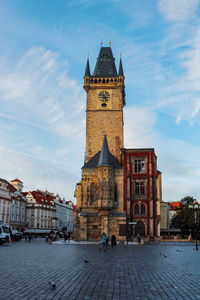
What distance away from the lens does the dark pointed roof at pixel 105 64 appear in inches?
2630

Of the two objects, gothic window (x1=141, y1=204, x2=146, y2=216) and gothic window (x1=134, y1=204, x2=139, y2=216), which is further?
gothic window (x1=134, y1=204, x2=139, y2=216)

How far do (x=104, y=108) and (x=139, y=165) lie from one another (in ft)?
48.1

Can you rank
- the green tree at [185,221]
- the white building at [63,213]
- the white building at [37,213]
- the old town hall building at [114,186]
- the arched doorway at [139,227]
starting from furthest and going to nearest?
the white building at [63,213] < the white building at [37,213] < the green tree at [185,221] < the arched doorway at [139,227] < the old town hall building at [114,186]

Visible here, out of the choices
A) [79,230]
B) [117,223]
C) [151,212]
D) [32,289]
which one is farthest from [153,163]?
[32,289]

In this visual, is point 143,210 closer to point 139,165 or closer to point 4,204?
point 139,165

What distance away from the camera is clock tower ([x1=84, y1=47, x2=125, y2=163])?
62.6m

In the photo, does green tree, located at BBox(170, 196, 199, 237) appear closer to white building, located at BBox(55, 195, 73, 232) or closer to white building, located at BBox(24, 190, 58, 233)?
white building, located at BBox(24, 190, 58, 233)

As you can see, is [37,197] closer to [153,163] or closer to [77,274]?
[153,163]

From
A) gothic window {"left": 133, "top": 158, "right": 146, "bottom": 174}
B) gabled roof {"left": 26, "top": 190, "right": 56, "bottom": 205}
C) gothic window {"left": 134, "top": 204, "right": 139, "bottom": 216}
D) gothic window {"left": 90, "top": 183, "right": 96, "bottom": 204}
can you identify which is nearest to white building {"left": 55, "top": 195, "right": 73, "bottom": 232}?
gabled roof {"left": 26, "top": 190, "right": 56, "bottom": 205}

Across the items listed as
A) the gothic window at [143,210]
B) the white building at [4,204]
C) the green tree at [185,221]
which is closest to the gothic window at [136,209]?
the gothic window at [143,210]

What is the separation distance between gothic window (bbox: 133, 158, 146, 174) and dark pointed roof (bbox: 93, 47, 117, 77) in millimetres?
19724

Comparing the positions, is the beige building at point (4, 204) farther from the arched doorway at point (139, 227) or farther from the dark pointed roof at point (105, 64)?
the arched doorway at point (139, 227)

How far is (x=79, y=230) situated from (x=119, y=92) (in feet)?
92.4

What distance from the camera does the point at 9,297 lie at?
873cm
